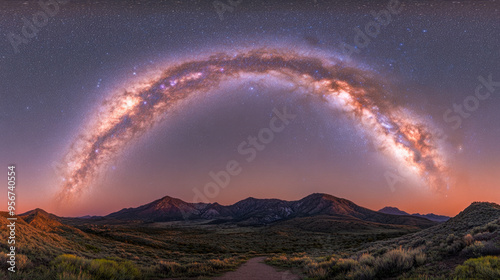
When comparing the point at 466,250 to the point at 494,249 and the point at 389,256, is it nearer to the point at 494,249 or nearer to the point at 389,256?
the point at 494,249

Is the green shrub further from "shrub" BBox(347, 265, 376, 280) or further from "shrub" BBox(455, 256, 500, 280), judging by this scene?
"shrub" BBox(455, 256, 500, 280)

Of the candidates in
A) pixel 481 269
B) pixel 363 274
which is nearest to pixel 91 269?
pixel 363 274

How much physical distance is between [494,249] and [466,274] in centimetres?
346

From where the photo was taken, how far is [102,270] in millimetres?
10453

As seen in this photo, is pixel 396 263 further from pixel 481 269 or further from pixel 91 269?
pixel 91 269

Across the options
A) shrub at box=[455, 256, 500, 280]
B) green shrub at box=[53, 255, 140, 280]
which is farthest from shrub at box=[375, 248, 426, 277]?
green shrub at box=[53, 255, 140, 280]

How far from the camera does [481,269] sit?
739 centimetres

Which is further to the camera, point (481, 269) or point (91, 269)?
point (91, 269)

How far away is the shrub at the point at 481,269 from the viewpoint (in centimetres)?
711

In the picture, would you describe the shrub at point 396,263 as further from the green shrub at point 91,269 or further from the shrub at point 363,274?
the green shrub at point 91,269

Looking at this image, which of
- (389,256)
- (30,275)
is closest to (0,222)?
(30,275)

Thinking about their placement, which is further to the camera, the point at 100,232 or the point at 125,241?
the point at 100,232

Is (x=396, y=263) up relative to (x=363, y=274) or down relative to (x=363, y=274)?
up

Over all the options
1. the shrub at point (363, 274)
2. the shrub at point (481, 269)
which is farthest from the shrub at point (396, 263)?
the shrub at point (481, 269)
